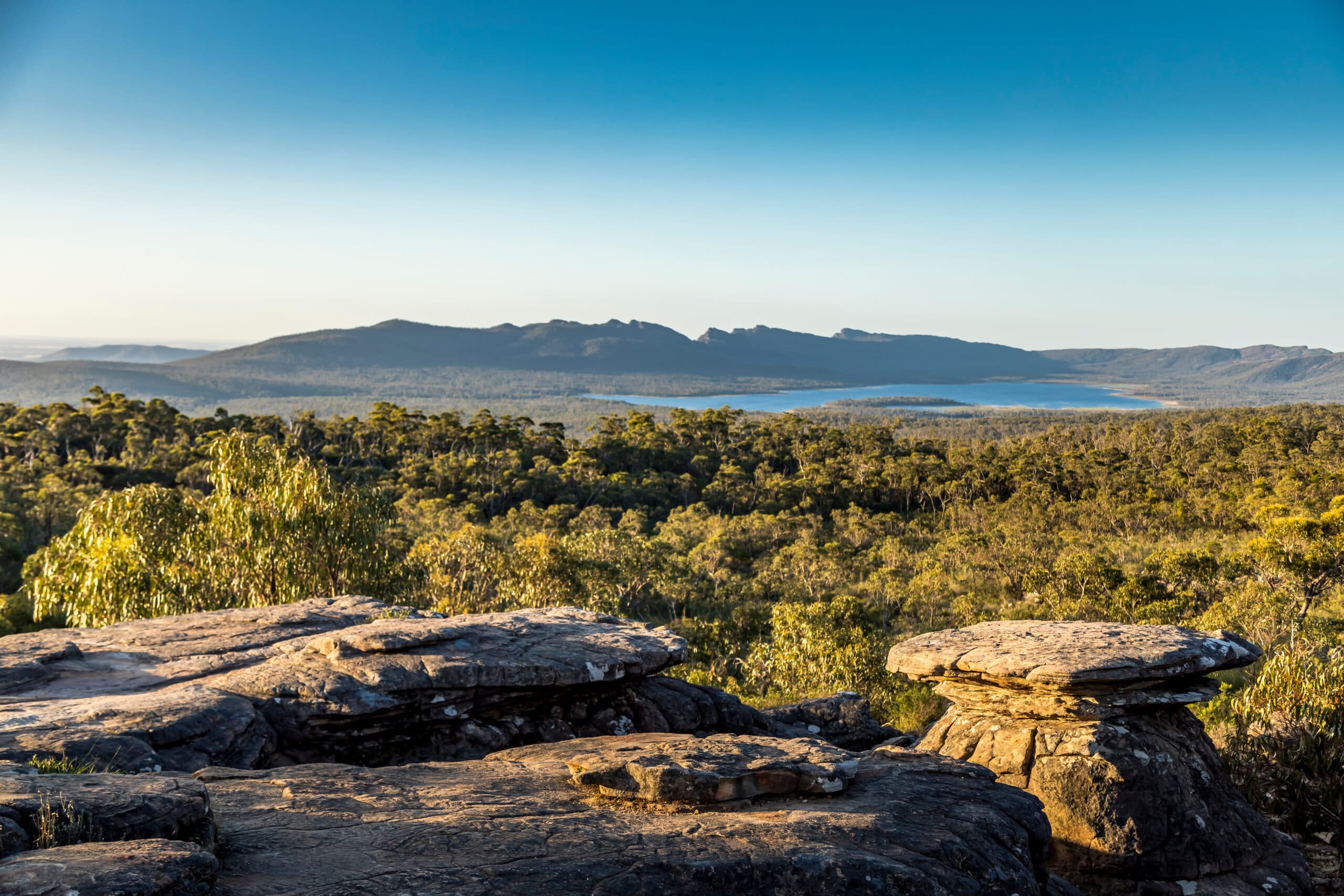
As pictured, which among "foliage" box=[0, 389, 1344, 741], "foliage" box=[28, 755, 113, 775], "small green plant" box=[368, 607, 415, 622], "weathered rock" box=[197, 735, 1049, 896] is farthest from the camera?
"foliage" box=[0, 389, 1344, 741]

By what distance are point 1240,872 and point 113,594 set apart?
21156 millimetres

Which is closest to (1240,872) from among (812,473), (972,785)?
(972,785)

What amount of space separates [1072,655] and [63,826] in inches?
396

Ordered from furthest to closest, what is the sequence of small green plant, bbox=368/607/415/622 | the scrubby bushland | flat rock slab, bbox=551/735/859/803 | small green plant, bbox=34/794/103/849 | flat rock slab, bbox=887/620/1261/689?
the scrubby bushland, small green plant, bbox=368/607/415/622, flat rock slab, bbox=887/620/1261/689, flat rock slab, bbox=551/735/859/803, small green plant, bbox=34/794/103/849

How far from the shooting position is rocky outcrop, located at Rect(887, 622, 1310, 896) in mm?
8711

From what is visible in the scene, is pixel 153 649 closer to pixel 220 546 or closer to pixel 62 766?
pixel 62 766

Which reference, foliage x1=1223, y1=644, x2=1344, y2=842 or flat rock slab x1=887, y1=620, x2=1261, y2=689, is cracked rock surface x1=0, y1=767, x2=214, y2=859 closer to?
flat rock slab x1=887, y1=620, x2=1261, y2=689

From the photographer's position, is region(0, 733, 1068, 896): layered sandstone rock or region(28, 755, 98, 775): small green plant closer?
region(0, 733, 1068, 896): layered sandstone rock

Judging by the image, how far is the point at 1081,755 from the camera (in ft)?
30.0

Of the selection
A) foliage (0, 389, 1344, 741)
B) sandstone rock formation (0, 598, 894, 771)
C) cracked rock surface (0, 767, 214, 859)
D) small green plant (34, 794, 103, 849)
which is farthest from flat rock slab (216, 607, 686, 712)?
foliage (0, 389, 1344, 741)

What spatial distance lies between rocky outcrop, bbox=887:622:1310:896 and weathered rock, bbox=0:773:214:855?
8534 millimetres

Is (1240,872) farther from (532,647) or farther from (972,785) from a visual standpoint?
(532,647)

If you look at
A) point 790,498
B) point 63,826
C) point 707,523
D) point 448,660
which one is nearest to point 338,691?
point 448,660

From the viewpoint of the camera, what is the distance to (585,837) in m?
5.79
